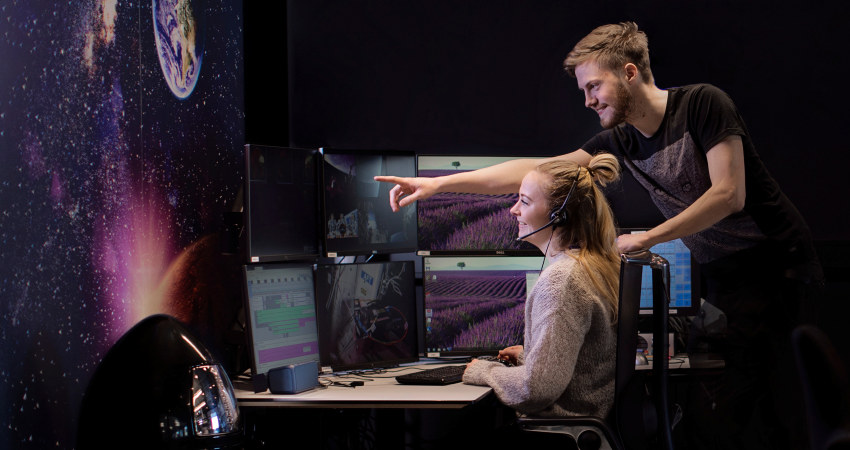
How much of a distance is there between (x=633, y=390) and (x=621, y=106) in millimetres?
1008

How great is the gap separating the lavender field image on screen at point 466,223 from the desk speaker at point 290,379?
0.92 metres

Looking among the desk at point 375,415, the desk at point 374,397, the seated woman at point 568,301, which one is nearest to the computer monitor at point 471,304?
the desk at point 375,415

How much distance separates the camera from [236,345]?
2736 mm

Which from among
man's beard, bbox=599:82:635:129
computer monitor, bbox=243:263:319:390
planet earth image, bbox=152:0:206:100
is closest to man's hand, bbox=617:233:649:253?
man's beard, bbox=599:82:635:129

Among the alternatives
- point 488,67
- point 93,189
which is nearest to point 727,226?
point 488,67

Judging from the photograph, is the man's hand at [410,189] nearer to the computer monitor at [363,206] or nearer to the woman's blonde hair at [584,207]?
the computer monitor at [363,206]

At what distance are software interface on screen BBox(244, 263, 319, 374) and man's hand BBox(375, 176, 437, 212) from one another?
17.1 inches

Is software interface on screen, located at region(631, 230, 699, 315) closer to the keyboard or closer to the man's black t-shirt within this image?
the man's black t-shirt

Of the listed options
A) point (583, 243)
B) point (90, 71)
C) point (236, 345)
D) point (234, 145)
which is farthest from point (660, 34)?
point (90, 71)

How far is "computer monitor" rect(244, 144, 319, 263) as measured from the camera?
2.55 metres

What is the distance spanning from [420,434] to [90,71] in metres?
2.27

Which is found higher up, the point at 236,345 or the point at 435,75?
the point at 435,75

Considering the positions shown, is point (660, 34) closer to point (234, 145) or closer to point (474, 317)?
point (474, 317)

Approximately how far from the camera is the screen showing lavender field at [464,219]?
10.5ft
